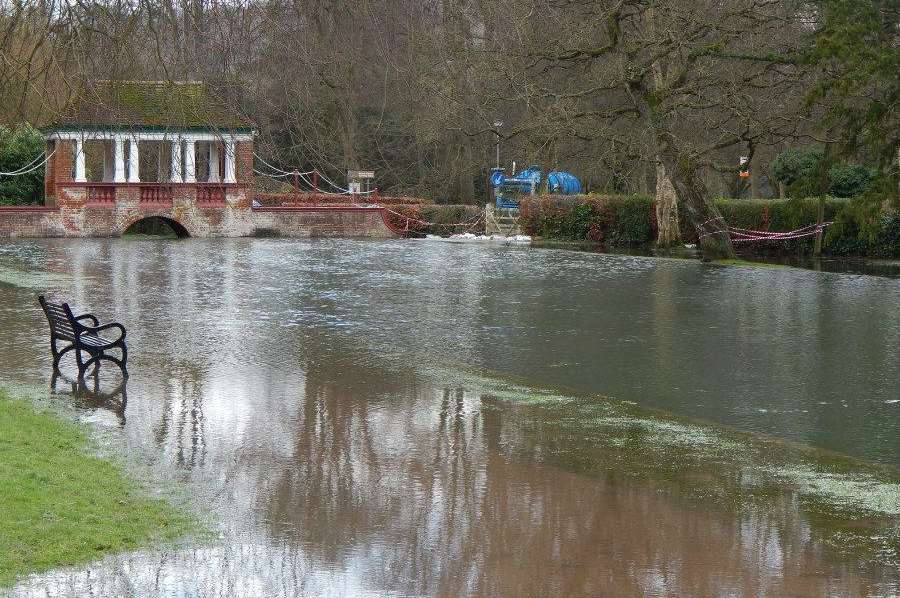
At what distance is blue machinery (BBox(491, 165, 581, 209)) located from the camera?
56.1m

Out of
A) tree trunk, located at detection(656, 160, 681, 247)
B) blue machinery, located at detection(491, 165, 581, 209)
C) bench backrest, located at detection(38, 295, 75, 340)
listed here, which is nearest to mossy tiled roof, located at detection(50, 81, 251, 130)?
bench backrest, located at detection(38, 295, 75, 340)

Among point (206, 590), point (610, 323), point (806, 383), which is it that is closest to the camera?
point (206, 590)

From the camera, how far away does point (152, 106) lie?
13312 millimetres

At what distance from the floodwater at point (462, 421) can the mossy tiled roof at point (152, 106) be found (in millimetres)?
2918

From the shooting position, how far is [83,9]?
1012 cm

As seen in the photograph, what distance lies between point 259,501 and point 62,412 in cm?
384

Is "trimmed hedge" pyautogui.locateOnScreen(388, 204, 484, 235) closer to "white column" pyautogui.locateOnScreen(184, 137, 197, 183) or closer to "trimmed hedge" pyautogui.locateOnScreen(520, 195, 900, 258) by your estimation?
"trimmed hedge" pyautogui.locateOnScreen(520, 195, 900, 258)

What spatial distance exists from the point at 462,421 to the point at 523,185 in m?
46.4

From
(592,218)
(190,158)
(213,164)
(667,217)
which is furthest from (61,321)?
(213,164)

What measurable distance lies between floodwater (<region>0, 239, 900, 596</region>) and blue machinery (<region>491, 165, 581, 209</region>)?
2900 cm

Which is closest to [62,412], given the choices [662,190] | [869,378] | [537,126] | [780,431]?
[780,431]

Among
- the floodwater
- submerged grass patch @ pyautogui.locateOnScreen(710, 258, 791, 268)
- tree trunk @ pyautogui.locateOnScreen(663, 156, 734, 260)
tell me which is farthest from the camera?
tree trunk @ pyautogui.locateOnScreen(663, 156, 734, 260)

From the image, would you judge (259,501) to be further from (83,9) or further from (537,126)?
(537,126)

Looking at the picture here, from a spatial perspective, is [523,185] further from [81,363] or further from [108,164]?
[81,363]
